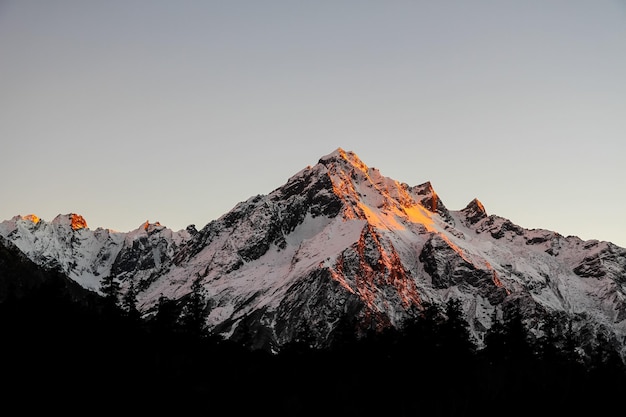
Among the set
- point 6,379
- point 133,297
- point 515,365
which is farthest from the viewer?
point 133,297

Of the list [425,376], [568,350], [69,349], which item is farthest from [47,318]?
[568,350]

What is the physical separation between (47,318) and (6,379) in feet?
40.9

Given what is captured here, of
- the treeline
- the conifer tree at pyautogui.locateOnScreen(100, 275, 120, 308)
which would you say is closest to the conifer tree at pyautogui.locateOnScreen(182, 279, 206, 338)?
the treeline

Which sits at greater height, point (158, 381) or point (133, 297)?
point (133, 297)

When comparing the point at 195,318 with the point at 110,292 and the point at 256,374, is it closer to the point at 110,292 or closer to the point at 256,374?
the point at 110,292

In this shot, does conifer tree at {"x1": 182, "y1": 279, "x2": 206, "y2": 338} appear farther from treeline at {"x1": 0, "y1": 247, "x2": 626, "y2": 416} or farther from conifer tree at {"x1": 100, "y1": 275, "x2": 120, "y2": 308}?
conifer tree at {"x1": 100, "y1": 275, "x2": 120, "y2": 308}

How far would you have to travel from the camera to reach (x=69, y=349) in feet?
258

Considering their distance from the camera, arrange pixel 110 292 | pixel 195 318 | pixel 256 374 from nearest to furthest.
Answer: pixel 256 374, pixel 110 292, pixel 195 318

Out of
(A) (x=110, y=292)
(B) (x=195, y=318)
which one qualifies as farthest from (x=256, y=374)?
(A) (x=110, y=292)

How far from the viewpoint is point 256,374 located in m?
92.4

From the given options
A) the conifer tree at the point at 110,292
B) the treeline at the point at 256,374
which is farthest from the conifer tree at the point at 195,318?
the conifer tree at the point at 110,292

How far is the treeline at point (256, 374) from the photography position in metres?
74.6

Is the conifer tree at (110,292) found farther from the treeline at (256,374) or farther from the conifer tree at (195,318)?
the conifer tree at (195,318)

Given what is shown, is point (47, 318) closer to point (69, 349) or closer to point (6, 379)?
point (69, 349)
